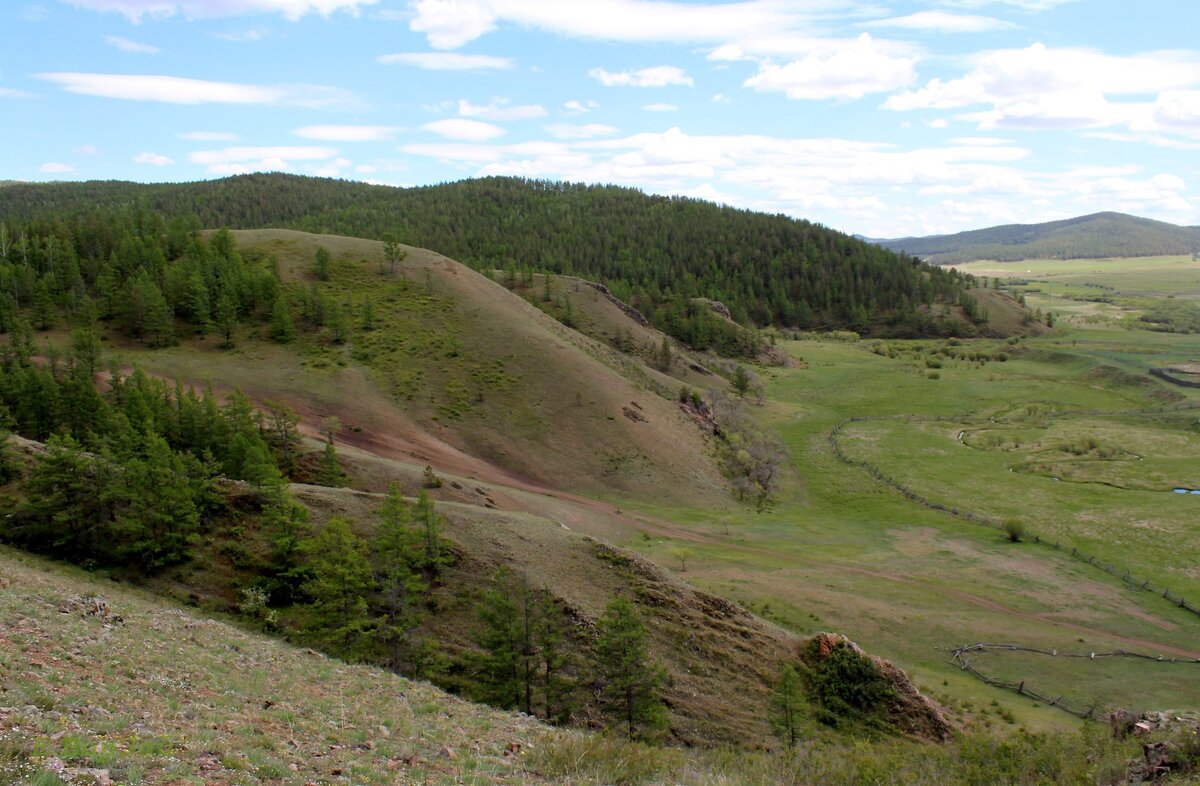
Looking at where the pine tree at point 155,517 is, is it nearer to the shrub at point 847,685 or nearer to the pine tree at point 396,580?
the pine tree at point 396,580

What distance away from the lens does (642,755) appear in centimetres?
2069

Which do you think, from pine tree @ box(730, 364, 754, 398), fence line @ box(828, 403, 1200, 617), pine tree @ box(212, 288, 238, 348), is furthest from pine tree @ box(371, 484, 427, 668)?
pine tree @ box(730, 364, 754, 398)

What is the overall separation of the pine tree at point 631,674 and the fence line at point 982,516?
159 ft

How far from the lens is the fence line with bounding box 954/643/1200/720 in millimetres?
41406

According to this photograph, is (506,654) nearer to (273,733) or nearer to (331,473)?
(273,733)

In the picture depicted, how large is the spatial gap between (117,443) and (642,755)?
4080 cm

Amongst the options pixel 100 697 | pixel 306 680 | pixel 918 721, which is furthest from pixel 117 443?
pixel 918 721

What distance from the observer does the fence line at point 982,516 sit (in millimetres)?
59750

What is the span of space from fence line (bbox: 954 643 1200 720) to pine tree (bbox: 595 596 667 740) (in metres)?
24.9

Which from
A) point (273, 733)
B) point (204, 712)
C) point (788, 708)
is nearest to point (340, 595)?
point (204, 712)

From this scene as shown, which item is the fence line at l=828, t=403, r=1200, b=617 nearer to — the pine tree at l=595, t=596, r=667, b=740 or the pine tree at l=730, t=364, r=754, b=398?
the pine tree at l=730, t=364, r=754, b=398

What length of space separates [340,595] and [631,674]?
14194mm

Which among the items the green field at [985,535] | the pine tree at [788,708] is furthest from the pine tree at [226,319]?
the pine tree at [788,708]

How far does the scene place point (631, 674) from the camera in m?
30.8
